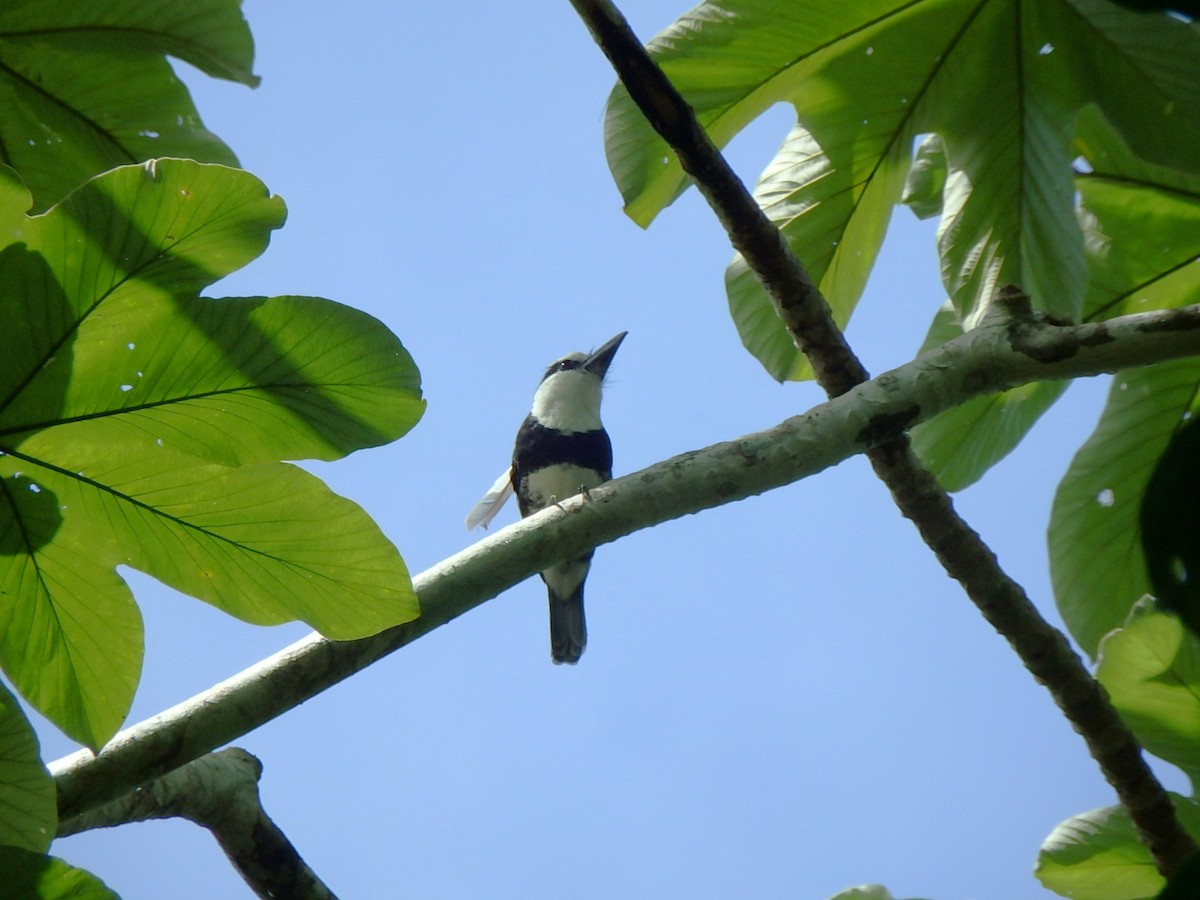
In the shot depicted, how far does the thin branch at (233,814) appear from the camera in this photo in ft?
5.22

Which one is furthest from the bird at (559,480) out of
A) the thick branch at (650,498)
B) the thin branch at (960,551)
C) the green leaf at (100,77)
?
the thick branch at (650,498)

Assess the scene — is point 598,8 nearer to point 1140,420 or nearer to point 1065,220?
point 1065,220

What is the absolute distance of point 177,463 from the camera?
1.36 meters

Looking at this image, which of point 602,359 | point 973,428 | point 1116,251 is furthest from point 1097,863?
point 602,359

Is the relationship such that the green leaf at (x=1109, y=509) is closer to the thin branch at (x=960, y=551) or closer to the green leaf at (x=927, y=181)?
the thin branch at (x=960, y=551)

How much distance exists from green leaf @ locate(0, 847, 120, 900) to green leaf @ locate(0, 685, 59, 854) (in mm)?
102

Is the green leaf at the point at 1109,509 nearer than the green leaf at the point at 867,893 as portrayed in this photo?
No

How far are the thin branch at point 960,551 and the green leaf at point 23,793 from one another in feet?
4.16

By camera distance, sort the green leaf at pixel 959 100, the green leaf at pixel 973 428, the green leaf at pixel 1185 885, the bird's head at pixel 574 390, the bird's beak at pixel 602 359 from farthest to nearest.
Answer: the bird's beak at pixel 602 359
the bird's head at pixel 574 390
the green leaf at pixel 973 428
the green leaf at pixel 959 100
the green leaf at pixel 1185 885

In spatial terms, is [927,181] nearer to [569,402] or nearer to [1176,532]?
[1176,532]

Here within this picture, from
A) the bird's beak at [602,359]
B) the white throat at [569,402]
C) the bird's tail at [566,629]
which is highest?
the bird's beak at [602,359]

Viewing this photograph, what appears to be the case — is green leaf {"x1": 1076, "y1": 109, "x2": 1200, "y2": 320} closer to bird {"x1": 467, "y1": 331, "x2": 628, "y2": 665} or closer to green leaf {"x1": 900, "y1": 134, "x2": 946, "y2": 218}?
green leaf {"x1": 900, "y1": 134, "x2": 946, "y2": 218}

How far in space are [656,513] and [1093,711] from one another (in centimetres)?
100

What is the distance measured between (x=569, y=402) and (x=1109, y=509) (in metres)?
2.33
